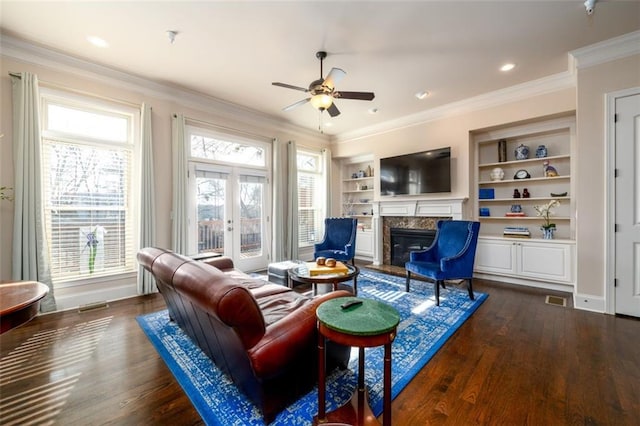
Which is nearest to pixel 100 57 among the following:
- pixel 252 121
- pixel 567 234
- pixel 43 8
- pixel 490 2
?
pixel 43 8

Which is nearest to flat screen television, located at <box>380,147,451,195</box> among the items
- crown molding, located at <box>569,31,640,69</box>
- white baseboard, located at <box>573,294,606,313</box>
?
crown molding, located at <box>569,31,640,69</box>

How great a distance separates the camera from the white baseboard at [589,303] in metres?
3.05

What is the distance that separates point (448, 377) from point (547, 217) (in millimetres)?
3528

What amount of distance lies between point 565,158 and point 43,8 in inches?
264

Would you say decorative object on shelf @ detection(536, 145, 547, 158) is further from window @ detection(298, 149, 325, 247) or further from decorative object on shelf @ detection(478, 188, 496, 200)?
window @ detection(298, 149, 325, 247)

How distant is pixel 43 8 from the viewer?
2414mm

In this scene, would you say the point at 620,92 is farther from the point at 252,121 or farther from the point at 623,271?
the point at 252,121

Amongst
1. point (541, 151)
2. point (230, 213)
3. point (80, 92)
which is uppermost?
point (80, 92)

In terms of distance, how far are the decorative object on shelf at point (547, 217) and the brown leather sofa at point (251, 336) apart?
3923 millimetres

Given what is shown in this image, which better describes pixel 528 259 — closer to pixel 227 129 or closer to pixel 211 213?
pixel 211 213

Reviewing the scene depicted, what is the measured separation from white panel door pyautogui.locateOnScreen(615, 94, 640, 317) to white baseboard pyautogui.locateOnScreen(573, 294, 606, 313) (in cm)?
13

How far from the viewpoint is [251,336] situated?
1338 millimetres

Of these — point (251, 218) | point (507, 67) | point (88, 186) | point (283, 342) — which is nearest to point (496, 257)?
point (507, 67)

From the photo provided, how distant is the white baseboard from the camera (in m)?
3.05
